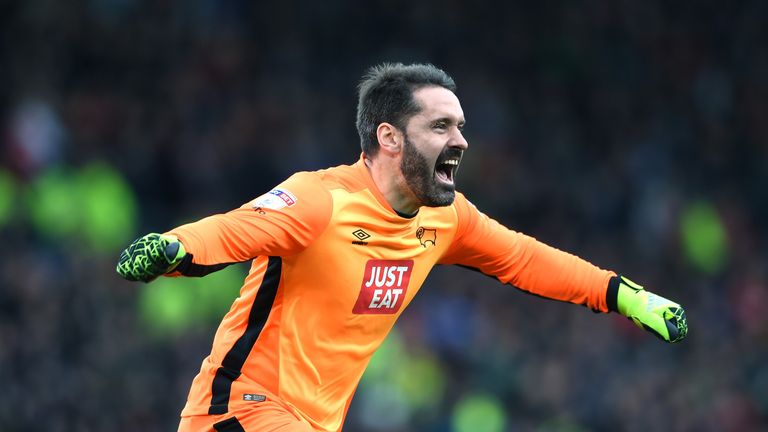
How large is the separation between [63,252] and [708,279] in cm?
720

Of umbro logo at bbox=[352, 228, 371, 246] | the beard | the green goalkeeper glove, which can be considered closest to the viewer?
the green goalkeeper glove

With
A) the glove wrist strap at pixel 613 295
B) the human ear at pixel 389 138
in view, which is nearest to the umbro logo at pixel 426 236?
the human ear at pixel 389 138

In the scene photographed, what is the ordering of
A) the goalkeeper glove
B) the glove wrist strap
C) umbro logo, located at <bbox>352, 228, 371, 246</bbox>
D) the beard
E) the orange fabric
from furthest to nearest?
the glove wrist strap < the goalkeeper glove < the beard < umbro logo, located at <bbox>352, 228, 371, 246</bbox> < the orange fabric

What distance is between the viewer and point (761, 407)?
13250mm

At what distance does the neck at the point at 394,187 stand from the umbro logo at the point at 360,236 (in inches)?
9.4

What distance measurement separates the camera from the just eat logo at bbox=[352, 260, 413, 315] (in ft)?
18.1

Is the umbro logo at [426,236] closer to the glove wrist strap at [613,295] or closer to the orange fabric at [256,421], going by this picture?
the glove wrist strap at [613,295]

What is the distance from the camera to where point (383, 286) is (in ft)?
18.4

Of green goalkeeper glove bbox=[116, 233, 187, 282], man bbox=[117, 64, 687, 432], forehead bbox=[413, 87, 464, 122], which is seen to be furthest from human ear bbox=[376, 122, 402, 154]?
green goalkeeper glove bbox=[116, 233, 187, 282]

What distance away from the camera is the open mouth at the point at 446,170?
222 inches

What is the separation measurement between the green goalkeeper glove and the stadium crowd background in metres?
7.21

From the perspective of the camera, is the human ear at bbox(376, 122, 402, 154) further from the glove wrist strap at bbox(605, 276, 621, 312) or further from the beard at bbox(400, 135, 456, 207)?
the glove wrist strap at bbox(605, 276, 621, 312)

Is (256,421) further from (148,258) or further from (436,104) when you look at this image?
(436,104)

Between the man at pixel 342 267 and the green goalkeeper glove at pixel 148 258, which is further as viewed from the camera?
the man at pixel 342 267
